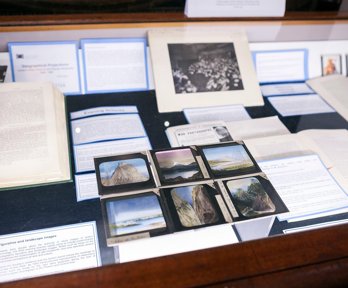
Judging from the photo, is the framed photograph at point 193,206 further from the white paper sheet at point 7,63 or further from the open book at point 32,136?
the white paper sheet at point 7,63

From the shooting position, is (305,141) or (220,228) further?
(305,141)

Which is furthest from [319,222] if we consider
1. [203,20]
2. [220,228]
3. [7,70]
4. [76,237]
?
[7,70]

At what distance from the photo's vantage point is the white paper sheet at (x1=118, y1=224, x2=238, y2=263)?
1.88 feet

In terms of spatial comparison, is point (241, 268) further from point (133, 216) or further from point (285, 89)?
point (285, 89)

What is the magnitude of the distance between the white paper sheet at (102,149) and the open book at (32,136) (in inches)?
1.0

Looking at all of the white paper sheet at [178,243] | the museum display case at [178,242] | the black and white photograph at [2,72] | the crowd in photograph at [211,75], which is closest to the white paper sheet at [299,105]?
the museum display case at [178,242]

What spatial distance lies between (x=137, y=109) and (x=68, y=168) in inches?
10.5

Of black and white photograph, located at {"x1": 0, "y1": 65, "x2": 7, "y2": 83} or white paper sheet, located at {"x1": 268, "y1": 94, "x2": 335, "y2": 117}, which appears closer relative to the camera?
black and white photograph, located at {"x1": 0, "y1": 65, "x2": 7, "y2": 83}

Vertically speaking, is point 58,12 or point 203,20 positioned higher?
point 58,12

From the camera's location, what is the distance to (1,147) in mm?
707

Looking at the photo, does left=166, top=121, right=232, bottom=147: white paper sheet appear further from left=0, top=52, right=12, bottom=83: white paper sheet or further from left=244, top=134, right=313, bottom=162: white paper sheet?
left=0, top=52, right=12, bottom=83: white paper sheet

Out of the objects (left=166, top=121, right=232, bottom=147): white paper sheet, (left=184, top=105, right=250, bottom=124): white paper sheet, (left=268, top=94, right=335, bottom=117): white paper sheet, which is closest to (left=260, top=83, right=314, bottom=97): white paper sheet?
(left=268, top=94, right=335, bottom=117): white paper sheet

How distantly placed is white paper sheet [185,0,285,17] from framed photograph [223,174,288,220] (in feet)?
1.70

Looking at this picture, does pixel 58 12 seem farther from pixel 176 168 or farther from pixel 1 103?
pixel 176 168
